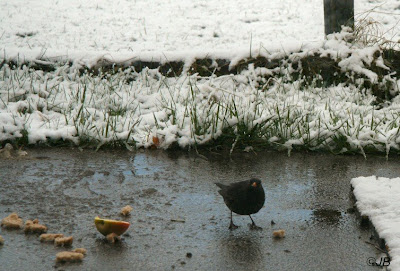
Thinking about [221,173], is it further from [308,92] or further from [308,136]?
[308,92]

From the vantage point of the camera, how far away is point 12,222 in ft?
10.0

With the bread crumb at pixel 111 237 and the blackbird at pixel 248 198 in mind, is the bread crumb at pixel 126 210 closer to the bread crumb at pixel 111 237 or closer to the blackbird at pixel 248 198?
the bread crumb at pixel 111 237

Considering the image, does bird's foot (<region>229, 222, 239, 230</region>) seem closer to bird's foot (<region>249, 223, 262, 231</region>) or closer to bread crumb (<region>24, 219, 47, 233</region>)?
bird's foot (<region>249, 223, 262, 231</region>)

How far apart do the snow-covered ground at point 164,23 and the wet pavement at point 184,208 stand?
3.53m

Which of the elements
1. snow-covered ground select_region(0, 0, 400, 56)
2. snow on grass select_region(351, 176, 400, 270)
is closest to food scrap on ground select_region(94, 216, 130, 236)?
snow on grass select_region(351, 176, 400, 270)

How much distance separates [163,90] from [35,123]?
1425 millimetres

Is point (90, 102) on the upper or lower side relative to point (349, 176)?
upper

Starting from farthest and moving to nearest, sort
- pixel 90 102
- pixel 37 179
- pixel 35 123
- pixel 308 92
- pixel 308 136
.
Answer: pixel 308 92, pixel 90 102, pixel 35 123, pixel 308 136, pixel 37 179

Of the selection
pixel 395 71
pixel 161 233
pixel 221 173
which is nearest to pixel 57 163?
pixel 221 173

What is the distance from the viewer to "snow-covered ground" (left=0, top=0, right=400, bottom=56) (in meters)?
8.16

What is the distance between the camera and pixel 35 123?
4918mm

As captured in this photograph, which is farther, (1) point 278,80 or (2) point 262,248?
(1) point 278,80

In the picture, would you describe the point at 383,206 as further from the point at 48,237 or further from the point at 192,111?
the point at 192,111

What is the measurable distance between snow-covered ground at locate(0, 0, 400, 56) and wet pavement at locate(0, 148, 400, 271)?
353cm
